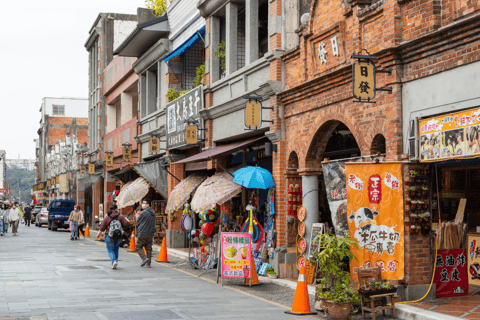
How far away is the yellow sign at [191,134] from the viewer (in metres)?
20.2

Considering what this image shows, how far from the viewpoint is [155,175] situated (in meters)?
24.4

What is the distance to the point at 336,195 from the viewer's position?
12.3 meters

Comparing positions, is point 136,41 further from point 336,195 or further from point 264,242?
point 336,195

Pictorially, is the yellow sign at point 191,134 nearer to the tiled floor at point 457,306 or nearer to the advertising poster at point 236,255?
the advertising poster at point 236,255

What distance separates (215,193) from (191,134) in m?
5.29

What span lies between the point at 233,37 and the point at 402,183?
9.66m

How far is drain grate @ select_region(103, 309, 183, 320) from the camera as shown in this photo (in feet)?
30.6

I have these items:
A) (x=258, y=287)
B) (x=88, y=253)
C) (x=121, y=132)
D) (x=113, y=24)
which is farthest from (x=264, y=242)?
(x=113, y=24)

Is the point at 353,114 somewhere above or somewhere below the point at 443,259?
above

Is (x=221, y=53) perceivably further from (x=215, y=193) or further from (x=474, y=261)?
(x=474, y=261)

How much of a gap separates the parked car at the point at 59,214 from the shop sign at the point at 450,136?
115 feet

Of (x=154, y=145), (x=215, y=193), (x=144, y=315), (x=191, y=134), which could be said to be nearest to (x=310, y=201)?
(x=215, y=193)

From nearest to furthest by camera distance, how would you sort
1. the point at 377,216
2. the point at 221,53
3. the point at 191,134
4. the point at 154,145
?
the point at 377,216
the point at 221,53
the point at 191,134
the point at 154,145

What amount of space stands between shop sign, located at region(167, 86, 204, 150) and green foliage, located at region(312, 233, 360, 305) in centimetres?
1134
